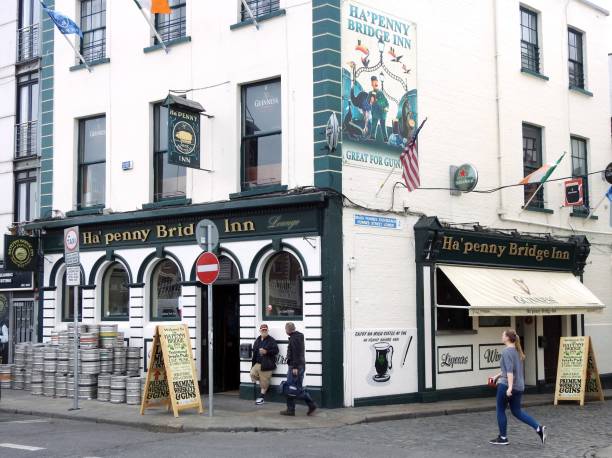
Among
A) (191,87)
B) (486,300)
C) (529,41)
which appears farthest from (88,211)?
(529,41)

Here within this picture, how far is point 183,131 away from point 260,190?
208 cm

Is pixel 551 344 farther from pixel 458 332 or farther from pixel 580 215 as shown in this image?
pixel 458 332

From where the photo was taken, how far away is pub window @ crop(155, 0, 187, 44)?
19.9m

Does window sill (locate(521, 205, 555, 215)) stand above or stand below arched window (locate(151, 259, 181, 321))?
above

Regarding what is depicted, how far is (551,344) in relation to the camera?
22.8 m

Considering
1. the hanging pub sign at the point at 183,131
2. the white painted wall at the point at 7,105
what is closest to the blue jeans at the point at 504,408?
the hanging pub sign at the point at 183,131

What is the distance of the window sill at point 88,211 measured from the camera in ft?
68.3

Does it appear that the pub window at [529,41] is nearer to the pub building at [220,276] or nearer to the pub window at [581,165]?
the pub window at [581,165]

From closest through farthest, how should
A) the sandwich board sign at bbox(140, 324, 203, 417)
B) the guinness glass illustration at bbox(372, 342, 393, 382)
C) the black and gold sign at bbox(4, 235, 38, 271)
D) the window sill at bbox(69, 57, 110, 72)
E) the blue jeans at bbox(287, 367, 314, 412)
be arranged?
the blue jeans at bbox(287, 367, 314, 412) → the sandwich board sign at bbox(140, 324, 203, 417) → the guinness glass illustration at bbox(372, 342, 393, 382) → the window sill at bbox(69, 57, 110, 72) → the black and gold sign at bbox(4, 235, 38, 271)

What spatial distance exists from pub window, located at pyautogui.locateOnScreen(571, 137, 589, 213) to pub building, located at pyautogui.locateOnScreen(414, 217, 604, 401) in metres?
1.40

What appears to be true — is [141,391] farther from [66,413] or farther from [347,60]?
[347,60]

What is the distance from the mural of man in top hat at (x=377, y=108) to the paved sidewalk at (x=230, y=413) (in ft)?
18.4

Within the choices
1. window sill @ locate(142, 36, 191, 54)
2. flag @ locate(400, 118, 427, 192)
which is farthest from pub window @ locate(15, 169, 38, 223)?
flag @ locate(400, 118, 427, 192)

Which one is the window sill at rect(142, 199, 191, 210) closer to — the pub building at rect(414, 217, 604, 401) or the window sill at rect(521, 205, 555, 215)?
the pub building at rect(414, 217, 604, 401)
